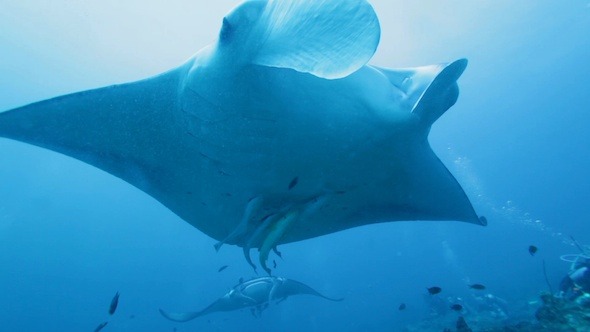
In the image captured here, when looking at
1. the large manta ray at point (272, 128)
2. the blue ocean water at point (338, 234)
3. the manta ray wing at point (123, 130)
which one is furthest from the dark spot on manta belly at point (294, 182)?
the blue ocean water at point (338, 234)

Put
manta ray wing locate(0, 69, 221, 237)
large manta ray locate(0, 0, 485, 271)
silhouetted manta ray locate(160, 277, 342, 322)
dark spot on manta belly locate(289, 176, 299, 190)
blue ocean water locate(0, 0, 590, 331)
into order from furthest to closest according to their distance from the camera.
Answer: blue ocean water locate(0, 0, 590, 331) < silhouetted manta ray locate(160, 277, 342, 322) < dark spot on manta belly locate(289, 176, 299, 190) < manta ray wing locate(0, 69, 221, 237) < large manta ray locate(0, 0, 485, 271)

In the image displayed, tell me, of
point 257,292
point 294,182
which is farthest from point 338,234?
point 294,182

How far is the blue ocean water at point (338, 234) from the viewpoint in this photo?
20891 mm

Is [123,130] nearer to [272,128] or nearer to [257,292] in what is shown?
[272,128]

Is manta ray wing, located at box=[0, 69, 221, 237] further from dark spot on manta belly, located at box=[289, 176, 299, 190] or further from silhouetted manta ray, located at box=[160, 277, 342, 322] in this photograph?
silhouetted manta ray, located at box=[160, 277, 342, 322]

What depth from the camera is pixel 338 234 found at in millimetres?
59438

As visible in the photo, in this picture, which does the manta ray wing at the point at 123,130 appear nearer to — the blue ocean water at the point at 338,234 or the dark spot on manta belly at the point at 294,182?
the dark spot on manta belly at the point at 294,182

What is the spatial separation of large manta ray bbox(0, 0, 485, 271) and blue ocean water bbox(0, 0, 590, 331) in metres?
15.4

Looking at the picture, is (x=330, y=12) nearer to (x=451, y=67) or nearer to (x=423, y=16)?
(x=451, y=67)

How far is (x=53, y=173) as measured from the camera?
123ft

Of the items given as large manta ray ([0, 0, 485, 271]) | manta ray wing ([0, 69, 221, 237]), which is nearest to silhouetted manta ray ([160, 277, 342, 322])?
large manta ray ([0, 0, 485, 271])

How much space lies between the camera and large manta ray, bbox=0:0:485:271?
1587 mm

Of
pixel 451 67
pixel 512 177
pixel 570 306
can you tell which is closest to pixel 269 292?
pixel 570 306

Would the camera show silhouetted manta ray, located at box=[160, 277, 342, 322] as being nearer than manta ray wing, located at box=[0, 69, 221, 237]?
No
